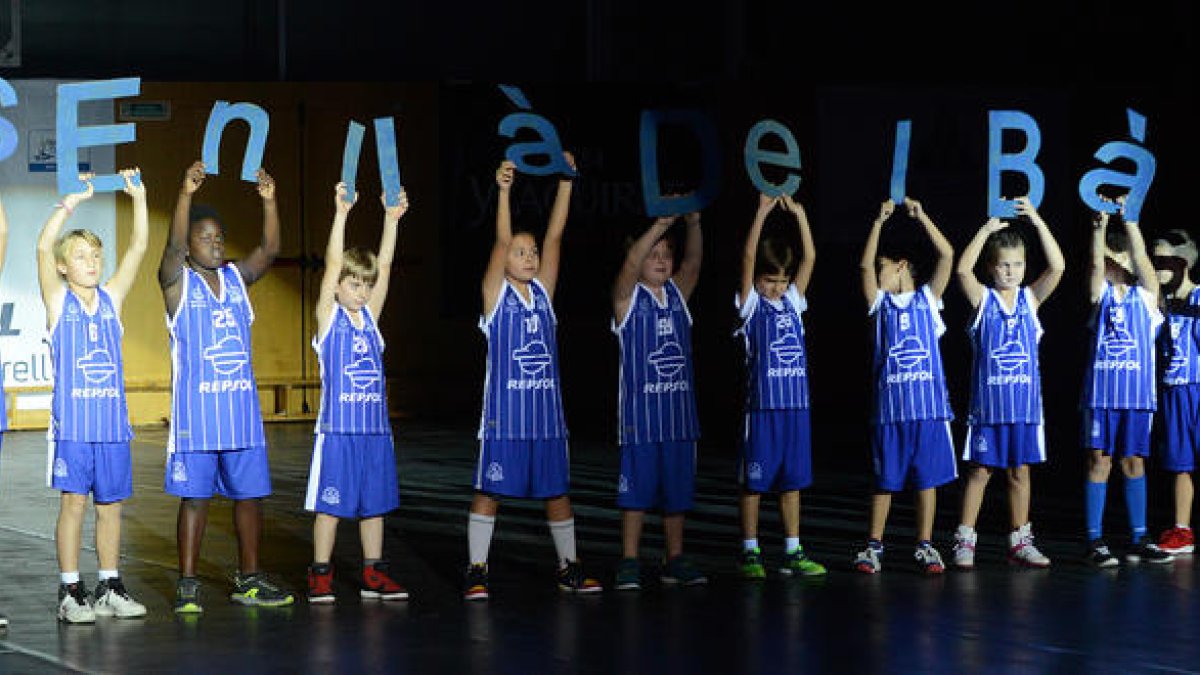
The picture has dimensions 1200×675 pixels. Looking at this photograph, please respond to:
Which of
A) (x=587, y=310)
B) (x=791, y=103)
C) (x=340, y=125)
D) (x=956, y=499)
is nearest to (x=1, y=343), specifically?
(x=340, y=125)

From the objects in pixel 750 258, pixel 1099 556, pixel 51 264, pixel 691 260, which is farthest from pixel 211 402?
pixel 1099 556

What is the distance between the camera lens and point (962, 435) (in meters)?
18.3

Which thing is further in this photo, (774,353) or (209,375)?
(774,353)

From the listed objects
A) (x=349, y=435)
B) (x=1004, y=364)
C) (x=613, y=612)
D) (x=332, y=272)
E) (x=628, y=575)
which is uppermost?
(x=332, y=272)

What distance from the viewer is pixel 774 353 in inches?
428

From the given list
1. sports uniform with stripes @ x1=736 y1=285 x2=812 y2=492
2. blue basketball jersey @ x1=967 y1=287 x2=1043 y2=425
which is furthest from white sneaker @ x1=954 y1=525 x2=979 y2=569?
sports uniform with stripes @ x1=736 y1=285 x2=812 y2=492

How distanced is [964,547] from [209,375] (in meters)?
4.07

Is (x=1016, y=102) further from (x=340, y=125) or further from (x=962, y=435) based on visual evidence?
(x=340, y=125)

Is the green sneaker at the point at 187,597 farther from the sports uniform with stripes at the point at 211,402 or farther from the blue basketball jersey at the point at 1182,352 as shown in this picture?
the blue basketball jersey at the point at 1182,352

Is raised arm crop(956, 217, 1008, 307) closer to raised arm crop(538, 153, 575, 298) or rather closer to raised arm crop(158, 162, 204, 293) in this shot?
raised arm crop(538, 153, 575, 298)

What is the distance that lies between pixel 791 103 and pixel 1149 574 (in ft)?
35.6

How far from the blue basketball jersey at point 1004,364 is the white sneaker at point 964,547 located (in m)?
0.60

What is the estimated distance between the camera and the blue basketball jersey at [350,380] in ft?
33.2

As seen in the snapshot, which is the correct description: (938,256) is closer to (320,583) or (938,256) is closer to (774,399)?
(774,399)
